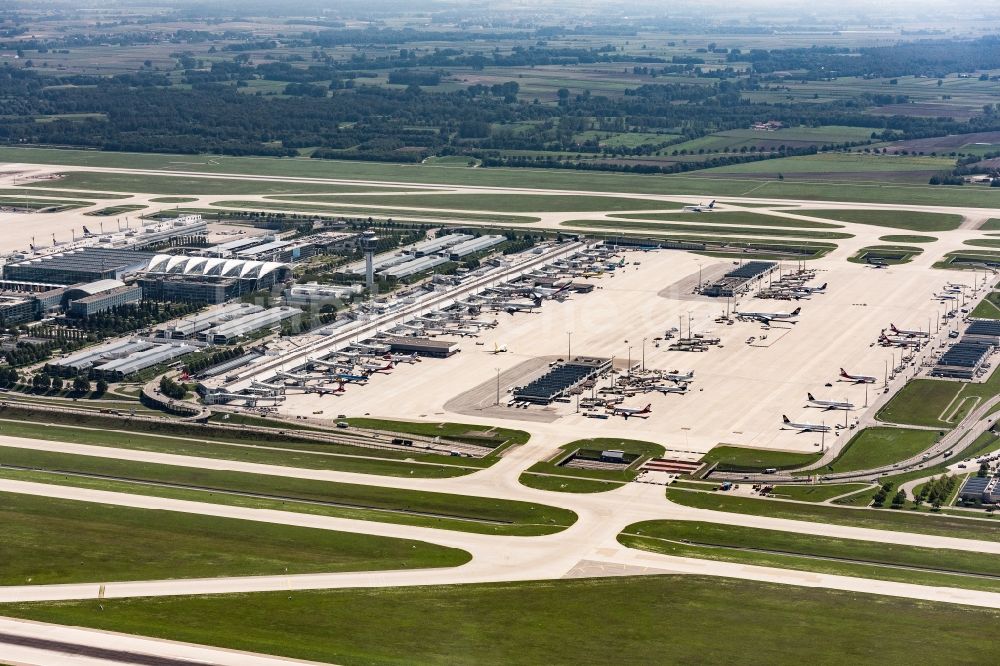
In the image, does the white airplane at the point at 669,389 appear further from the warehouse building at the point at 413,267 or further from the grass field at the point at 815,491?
the warehouse building at the point at 413,267

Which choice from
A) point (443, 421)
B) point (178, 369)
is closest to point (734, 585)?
point (443, 421)

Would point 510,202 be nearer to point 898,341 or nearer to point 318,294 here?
point 318,294

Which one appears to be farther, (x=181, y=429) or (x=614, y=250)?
(x=614, y=250)

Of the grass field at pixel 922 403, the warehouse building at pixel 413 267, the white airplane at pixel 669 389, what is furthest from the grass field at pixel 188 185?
the grass field at pixel 922 403

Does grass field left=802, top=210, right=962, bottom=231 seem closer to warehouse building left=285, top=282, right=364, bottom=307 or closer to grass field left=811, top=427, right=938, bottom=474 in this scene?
warehouse building left=285, top=282, right=364, bottom=307

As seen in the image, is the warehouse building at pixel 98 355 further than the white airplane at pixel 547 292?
No

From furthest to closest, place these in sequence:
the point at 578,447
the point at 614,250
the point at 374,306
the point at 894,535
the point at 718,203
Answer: the point at 718,203, the point at 614,250, the point at 374,306, the point at 578,447, the point at 894,535

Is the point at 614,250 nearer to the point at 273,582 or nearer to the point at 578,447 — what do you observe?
the point at 578,447
